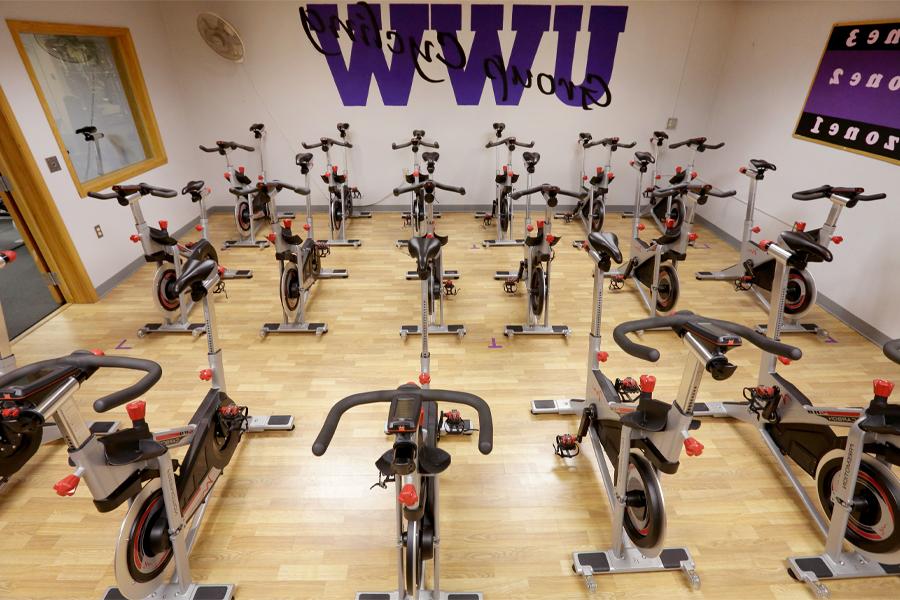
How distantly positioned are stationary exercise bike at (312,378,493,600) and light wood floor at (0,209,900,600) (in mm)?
495

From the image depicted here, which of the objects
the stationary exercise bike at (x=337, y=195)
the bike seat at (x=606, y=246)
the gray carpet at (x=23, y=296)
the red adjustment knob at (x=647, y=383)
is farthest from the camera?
the stationary exercise bike at (x=337, y=195)

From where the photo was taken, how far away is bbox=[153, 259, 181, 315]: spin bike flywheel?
404 cm

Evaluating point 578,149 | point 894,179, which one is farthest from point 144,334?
point 894,179

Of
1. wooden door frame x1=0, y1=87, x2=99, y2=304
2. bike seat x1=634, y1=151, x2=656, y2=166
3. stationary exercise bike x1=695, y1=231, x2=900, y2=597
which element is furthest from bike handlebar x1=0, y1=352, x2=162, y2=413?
bike seat x1=634, y1=151, x2=656, y2=166

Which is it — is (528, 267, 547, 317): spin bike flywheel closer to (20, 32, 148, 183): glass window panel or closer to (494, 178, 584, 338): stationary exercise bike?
(494, 178, 584, 338): stationary exercise bike

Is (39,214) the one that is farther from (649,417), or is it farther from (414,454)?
(649,417)

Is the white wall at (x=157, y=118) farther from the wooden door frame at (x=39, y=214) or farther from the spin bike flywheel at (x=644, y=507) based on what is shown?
the spin bike flywheel at (x=644, y=507)

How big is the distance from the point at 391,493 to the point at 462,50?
18.2ft

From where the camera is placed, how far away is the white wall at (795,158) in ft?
13.2

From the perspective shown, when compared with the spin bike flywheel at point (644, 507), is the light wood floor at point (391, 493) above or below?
below

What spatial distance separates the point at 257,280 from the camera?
518cm

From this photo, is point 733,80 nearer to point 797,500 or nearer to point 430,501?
point 797,500

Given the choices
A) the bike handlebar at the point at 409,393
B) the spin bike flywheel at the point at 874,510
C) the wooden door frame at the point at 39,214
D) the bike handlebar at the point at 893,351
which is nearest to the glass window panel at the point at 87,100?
the wooden door frame at the point at 39,214

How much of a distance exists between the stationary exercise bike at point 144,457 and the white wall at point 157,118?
9.13ft
